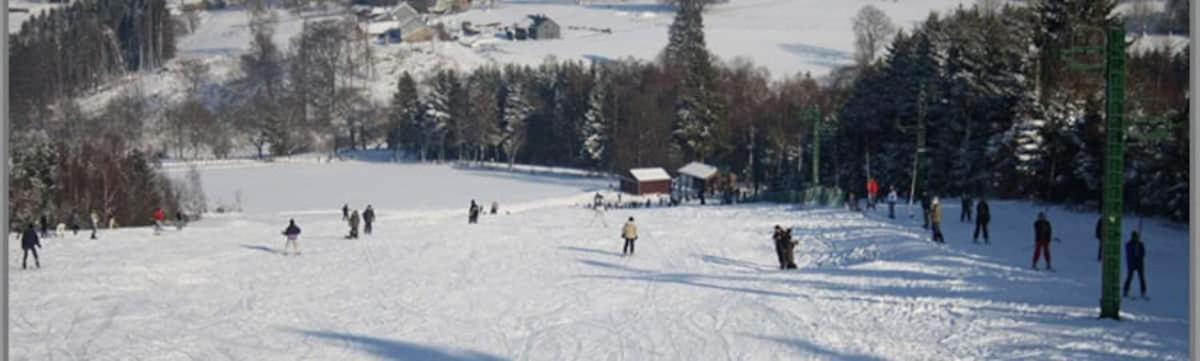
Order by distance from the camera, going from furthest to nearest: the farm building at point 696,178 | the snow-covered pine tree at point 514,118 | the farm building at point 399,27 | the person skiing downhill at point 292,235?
1. the farm building at point 399,27
2. the snow-covered pine tree at point 514,118
3. the farm building at point 696,178
4. the person skiing downhill at point 292,235

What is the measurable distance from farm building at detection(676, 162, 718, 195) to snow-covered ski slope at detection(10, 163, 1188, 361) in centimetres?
2460

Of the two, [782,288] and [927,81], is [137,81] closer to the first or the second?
[927,81]

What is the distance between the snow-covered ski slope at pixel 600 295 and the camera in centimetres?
1381

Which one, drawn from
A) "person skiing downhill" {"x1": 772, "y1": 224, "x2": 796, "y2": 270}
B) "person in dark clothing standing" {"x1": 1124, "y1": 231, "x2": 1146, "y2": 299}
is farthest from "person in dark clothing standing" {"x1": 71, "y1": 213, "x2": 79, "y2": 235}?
"person in dark clothing standing" {"x1": 1124, "y1": 231, "x2": 1146, "y2": 299}

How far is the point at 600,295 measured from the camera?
18156 millimetres

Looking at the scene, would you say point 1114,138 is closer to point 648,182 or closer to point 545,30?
point 648,182

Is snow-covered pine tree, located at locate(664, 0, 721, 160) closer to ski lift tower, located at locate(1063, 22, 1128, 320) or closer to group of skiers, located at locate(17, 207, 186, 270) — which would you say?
group of skiers, located at locate(17, 207, 186, 270)

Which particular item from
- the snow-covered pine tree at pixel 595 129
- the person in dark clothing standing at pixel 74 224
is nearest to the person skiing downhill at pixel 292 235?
the person in dark clothing standing at pixel 74 224

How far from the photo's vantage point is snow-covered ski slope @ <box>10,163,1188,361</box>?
1381 cm

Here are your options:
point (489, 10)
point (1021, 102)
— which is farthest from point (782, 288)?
point (489, 10)

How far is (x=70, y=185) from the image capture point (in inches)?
1609

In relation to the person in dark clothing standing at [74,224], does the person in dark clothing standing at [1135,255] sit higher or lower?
higher

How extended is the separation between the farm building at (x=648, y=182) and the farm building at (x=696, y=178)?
0.83 m

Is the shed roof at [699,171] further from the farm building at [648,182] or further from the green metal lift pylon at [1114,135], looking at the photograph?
the green metal lift pylon at [1114,135]
